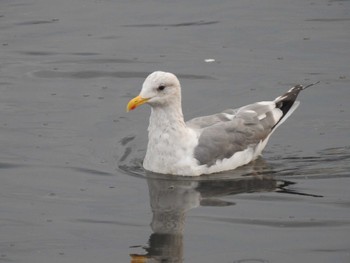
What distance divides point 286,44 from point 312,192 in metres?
5.87

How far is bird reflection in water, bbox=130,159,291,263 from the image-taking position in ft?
31.5

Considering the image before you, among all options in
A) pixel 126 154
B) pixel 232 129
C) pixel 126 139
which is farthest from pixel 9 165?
pixel 232 129

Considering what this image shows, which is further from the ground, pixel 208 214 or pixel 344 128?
pixel 344 128

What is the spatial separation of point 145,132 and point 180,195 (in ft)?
7.90

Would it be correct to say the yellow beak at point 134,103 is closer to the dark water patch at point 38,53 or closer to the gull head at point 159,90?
the gull head at point 159,90

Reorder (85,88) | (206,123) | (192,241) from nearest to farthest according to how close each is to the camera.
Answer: (192,241) → (206,123) → (85,88)

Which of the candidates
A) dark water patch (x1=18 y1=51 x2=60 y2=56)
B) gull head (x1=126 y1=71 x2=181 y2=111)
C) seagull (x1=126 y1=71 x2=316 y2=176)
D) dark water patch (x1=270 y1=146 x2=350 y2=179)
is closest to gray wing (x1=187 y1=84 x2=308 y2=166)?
seagull (x1=126 y1=71 x2=316 y2=176)

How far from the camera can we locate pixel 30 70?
15.7 meters

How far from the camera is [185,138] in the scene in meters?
12.0

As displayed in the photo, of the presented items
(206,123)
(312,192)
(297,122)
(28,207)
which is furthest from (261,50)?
(28,207)

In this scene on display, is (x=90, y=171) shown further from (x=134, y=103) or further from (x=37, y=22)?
(x=37, y=22)

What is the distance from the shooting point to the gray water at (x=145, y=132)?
32.4ft

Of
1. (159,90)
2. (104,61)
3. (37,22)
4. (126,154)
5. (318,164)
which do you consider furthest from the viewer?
(37,22)

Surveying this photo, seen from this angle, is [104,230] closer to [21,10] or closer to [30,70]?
[30,70]
